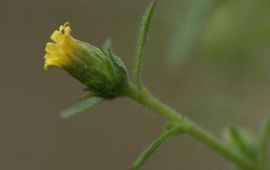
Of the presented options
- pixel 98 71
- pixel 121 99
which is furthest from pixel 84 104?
pixel 121 99

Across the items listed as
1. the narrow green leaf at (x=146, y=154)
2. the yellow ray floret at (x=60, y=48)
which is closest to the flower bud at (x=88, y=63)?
the yellow ray floret at (x=60, y=48)

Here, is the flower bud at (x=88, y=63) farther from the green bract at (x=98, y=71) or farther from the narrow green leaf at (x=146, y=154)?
the narrow green leaf at (x=146, y=154)

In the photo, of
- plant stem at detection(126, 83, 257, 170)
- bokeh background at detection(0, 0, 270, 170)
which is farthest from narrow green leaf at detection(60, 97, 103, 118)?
bokeh background at detection(0, 0, 270, 170)

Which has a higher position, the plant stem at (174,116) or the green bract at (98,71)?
the green bract at (98,71)

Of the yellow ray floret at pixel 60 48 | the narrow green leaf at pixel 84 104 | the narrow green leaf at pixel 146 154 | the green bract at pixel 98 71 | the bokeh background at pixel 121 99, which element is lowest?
the bokeh background at pixel 121 99

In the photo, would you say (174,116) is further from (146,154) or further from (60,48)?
(60,48)

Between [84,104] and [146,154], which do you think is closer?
[146,154]
